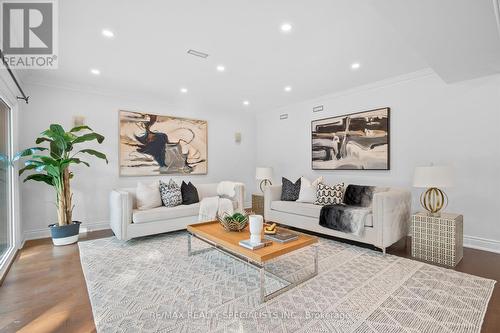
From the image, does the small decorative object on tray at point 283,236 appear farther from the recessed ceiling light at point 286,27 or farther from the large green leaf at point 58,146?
the large green leaf at point 58,146

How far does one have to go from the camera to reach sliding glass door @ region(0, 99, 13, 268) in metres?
3.01

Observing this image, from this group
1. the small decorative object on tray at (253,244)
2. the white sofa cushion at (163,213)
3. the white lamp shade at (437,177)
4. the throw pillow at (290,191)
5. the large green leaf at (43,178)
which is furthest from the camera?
the throw pillow at (290,191)

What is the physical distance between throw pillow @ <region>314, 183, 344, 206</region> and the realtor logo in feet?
12.8

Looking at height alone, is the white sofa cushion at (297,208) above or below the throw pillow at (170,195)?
below

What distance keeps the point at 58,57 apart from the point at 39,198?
225 cm

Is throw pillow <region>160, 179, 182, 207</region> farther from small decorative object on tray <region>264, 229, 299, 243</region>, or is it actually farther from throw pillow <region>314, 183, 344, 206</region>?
throw pillow <region>314, 183, 344, 206</region>

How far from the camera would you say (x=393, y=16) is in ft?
6.39

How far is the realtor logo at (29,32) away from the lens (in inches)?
85.0

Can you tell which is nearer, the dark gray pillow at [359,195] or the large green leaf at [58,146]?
the large green leaf at [58,146]

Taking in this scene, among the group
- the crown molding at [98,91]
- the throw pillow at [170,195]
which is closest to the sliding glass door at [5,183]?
the crown molding at [98,91]

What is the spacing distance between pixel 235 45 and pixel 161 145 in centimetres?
285

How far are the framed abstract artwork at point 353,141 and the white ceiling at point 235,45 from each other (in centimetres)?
63

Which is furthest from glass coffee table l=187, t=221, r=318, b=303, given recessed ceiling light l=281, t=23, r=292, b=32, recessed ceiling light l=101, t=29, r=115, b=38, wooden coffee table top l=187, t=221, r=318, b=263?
recessed ceiling light l=101, t=29, r=115, b=38

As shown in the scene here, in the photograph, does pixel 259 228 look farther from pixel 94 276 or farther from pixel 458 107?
pixel 458 107
